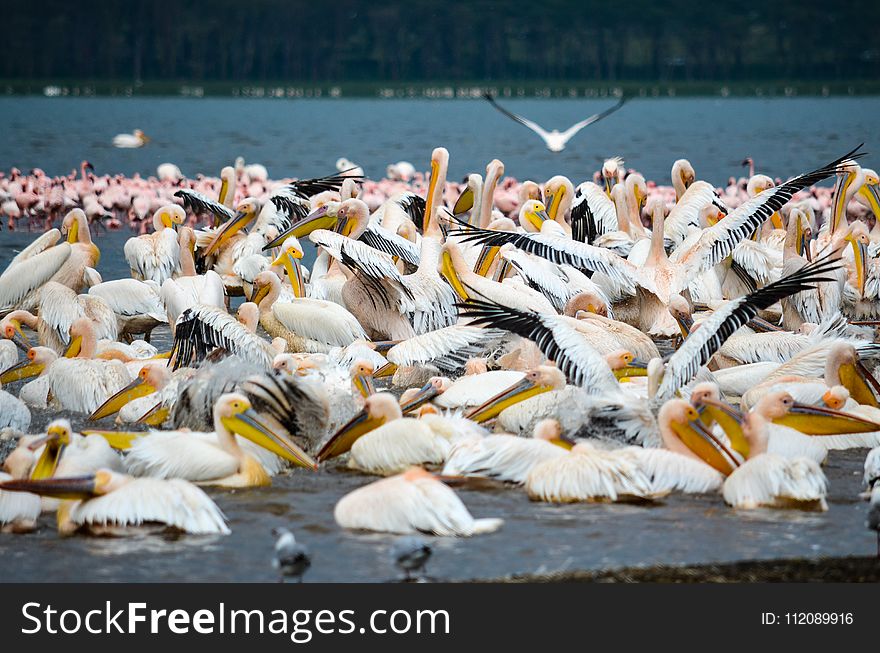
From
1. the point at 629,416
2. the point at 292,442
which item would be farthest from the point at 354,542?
the point at 629,416

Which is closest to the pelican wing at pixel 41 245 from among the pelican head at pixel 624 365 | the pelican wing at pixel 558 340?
the pelican wing at pixel 558 340

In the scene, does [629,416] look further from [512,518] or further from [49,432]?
[49,432]

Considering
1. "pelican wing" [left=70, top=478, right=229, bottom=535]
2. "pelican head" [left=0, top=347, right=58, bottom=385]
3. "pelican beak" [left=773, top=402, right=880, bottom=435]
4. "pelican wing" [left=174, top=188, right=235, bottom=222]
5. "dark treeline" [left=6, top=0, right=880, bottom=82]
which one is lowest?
"pelican wing" [left=70, top=478, right=229, bottom=535]

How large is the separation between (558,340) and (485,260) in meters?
2.33

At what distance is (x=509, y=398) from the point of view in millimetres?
5547

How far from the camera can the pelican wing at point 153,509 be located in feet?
14.4

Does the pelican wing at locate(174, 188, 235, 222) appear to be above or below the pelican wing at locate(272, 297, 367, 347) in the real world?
above

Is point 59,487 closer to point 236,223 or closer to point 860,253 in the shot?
point 236,223

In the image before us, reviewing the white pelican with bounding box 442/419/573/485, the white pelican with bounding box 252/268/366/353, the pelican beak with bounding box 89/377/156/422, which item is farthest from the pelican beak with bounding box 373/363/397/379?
the white pelican with bounding box 442/419/573/485

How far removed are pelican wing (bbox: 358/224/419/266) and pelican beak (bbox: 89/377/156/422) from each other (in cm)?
215

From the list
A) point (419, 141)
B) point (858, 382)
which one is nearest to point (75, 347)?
point (858, 382)

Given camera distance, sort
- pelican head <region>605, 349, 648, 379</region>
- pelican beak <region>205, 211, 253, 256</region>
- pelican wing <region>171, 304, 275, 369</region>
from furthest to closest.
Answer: pelican beak <region>205, 211, 253, 256</region> → pelican wing <region>171, 304, 275, 369</region> → pelican head <region>605, 349, 648, 379</region>

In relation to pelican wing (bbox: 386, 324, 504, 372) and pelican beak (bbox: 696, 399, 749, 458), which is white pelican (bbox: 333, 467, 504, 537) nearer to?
pelican beak (bbox: 696, 399, 749, 458)

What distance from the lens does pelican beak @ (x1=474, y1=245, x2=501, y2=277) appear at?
793 centimetres
